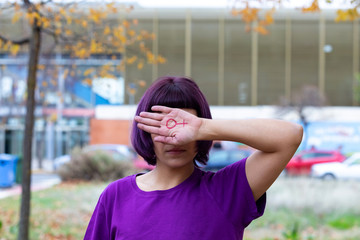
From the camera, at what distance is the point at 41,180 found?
1922 centimetres

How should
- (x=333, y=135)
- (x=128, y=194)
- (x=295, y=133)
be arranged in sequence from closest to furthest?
1. (x=295, y=133)
2. (x=128, y=194)
3. (x=333, y=135)

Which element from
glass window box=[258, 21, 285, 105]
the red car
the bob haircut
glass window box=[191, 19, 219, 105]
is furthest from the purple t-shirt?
glass window box=[258, 21, 285, 105]

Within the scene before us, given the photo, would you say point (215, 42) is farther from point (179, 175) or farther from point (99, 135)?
point (179, 175)

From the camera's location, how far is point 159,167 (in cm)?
182

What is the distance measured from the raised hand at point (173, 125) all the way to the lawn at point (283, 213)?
472 cm

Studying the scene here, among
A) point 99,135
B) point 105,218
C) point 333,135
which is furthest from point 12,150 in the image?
point 105,218

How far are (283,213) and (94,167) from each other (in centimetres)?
749

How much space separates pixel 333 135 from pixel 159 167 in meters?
23.8

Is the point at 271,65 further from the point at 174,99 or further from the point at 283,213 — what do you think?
the point at 174,99

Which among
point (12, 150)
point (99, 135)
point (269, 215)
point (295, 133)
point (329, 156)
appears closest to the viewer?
point (295, 133)

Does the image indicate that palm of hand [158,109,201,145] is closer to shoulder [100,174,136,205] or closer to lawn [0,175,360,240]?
shoulder [100,174,136,205]

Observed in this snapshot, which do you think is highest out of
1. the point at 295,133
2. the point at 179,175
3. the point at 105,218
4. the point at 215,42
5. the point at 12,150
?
the point at 215,42

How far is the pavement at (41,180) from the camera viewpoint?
14.6m

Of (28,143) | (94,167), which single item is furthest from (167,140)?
(94,167)
